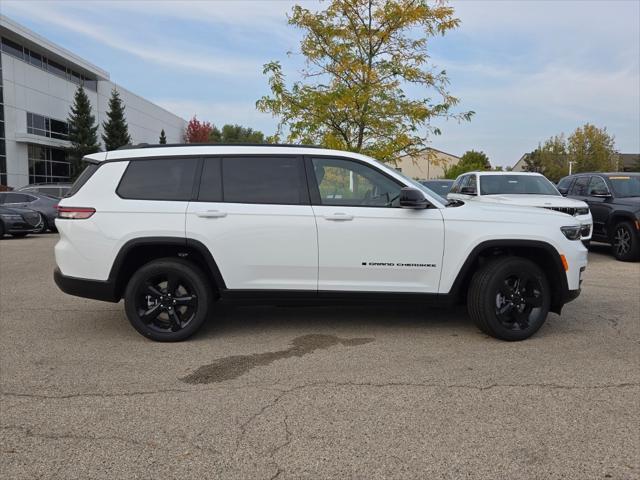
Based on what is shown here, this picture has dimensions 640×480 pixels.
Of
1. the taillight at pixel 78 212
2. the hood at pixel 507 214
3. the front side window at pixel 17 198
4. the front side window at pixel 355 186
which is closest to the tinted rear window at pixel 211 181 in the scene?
the front side window at pixel 355 186

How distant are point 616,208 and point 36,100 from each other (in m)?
41.6

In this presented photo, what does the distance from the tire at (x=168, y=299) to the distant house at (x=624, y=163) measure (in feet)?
199

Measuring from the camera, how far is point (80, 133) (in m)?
43.8

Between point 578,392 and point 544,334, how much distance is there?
1.57m

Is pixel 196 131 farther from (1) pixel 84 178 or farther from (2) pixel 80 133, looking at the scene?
(1) pixel 84 178

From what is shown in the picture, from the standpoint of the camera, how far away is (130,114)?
58.2 metres

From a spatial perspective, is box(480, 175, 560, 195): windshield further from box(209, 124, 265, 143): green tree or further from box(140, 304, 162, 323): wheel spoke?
box(209, 124, 265, 143): green tree

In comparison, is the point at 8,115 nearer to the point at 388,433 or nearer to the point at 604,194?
the point at 604,194

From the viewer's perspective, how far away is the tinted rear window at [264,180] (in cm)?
500

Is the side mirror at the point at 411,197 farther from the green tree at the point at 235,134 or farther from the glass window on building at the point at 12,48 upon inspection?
the green tree at the point at 235,134

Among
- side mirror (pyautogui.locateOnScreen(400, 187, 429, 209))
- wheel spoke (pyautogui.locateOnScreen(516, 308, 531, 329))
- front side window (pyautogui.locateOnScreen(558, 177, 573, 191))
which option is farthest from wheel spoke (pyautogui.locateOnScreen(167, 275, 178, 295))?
front side window (pyautogui.locateOnScreen(558, 177, 573, 191))

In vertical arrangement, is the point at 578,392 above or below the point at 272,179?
below

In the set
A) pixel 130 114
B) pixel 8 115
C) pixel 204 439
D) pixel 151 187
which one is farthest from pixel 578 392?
pixel 130 114

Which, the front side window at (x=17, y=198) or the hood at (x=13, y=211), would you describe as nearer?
the hood at (x=13, y=211)
